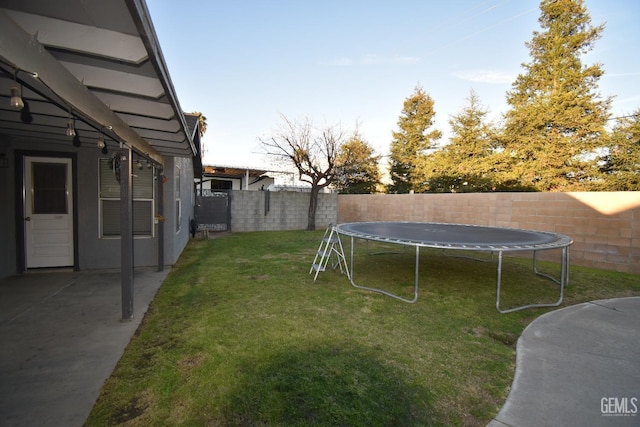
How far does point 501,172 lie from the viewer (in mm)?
12359

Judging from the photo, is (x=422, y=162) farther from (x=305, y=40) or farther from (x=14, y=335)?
(x=14, y=335)

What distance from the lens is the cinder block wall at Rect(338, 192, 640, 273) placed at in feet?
16.4

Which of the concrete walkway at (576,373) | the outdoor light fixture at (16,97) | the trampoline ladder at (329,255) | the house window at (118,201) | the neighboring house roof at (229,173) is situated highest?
the neighboring house roof at (229,173)

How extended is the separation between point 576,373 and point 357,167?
11531 mm

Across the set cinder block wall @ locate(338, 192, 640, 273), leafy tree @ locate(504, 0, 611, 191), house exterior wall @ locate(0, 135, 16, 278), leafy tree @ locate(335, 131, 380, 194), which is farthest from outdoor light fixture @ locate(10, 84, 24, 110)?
leafy tree @ locate(504, 0, 611, 191)

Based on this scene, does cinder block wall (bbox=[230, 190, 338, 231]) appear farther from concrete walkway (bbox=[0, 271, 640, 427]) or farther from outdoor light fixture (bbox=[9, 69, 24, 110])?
outdoor light fixture (bbox=[9, 69, 24, 110])

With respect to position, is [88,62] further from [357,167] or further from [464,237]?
[357,167]

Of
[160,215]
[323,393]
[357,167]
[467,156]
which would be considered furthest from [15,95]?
[467,156]

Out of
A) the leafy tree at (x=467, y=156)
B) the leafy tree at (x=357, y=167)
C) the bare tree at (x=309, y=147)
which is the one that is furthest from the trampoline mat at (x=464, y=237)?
the leafy tree at (x=467, y=156)

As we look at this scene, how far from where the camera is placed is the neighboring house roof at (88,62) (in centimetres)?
138

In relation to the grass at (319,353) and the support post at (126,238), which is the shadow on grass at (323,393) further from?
the support post at (126,238)

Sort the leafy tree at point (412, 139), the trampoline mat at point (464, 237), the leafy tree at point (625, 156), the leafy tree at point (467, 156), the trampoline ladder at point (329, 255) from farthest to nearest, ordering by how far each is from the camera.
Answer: the leafy tree at point (412, 139)
the leafy tree at point (467, 156)
the leafy tree at point (625, 156)
the trampoline ladder at point (329, 255)
the trampoline mat at point (464, 237)

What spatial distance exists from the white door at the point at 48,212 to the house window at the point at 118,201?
16.4 inches

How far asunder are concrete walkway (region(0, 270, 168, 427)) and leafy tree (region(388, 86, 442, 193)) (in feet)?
49.9
